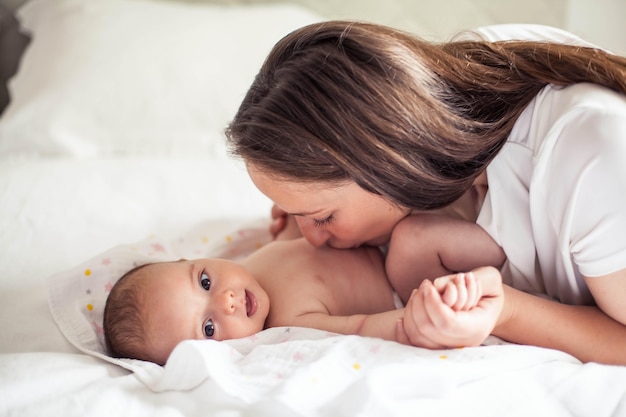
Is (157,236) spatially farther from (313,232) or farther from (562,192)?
(562,192)

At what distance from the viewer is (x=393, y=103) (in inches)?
37.0

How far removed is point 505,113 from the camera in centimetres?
104

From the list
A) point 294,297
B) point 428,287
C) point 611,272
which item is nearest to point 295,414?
point 428,287

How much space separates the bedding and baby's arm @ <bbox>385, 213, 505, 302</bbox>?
0.17 meters

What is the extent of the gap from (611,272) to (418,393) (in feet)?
1.06

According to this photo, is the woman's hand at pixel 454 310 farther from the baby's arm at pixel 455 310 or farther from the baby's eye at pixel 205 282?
the baby's eye at pixel 205 282

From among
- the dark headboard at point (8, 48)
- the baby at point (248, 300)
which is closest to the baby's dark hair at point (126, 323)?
the baby at point (248, 300)

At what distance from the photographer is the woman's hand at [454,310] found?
0.88 metres

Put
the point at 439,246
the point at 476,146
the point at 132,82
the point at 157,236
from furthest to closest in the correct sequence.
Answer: the point at 132,82 → the point at 157,236 → the point at 439,246 → the point at 476,146

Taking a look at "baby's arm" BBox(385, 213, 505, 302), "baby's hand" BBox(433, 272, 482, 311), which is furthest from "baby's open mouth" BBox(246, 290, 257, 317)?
"baby's hand" BBox(433, 272, 482, 311)

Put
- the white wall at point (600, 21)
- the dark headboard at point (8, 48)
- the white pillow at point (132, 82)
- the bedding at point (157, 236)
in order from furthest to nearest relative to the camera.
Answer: the dark headboard at point (8, 48)
the white wall at point (600, 21)
the white pillow at point (132, 82)
the bedding at point (157, 236)

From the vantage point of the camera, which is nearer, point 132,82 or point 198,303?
point 198,303

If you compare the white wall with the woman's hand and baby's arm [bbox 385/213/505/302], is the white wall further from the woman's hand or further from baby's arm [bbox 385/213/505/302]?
the woman's hand

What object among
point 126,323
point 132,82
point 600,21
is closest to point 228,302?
point 126,323
